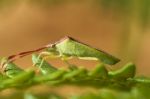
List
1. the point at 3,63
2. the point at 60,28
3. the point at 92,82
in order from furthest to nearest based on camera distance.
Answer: the point at 60,28 < the point at 3,63 < the point at 92,82

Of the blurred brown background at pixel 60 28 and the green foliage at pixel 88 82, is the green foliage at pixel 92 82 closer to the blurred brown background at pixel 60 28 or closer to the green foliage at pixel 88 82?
the green foliage at pixel 88 82

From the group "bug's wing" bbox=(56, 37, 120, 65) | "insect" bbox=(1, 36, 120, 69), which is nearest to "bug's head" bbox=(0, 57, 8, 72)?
"insect" bbox=(1, 36, 120, 69)

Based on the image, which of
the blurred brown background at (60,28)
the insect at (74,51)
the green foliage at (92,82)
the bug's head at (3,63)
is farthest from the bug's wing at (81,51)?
the blurred brown background at (60,28)

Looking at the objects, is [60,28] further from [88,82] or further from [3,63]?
[88,82]

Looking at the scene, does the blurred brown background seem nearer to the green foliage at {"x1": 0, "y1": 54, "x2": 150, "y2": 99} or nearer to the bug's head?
the bug's head

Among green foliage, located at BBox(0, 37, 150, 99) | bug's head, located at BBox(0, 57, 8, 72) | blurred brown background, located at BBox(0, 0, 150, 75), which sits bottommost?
green foliage, located at BBox(0, 37, 150, 99)

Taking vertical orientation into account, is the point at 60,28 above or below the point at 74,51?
above

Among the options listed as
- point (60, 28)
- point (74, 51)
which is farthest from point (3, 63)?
point (60, 28)
